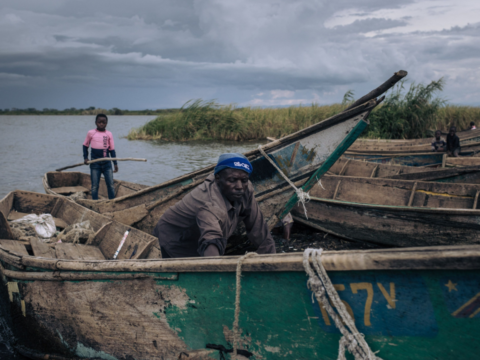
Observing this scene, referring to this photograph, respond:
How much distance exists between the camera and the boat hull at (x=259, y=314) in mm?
1587

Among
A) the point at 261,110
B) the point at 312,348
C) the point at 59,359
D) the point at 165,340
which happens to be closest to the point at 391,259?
the point at 312,348

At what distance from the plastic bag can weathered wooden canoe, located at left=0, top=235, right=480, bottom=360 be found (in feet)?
6.36

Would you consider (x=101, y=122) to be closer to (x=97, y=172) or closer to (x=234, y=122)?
(x=97, y=172)

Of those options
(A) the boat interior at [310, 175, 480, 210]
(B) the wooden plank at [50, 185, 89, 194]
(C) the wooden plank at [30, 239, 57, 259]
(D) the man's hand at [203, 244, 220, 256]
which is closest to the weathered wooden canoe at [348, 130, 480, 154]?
(A) the boat interior at [310, 175, 480, 210]

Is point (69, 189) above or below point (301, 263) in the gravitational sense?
below

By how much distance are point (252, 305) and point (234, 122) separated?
18.3m

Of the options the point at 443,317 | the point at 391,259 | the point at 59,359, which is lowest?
the point at 59,359

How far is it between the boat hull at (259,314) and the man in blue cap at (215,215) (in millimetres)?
436

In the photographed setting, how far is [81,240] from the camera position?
483 cm

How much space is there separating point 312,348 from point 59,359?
2375mm

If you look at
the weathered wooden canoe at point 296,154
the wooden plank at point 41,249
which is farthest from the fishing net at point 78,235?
the weathered wooden canoe at point 296,154

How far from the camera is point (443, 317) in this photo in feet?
5.20

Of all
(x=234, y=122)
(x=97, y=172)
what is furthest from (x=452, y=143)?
(x=234, y=122)

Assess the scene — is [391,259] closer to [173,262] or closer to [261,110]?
[173,262]
